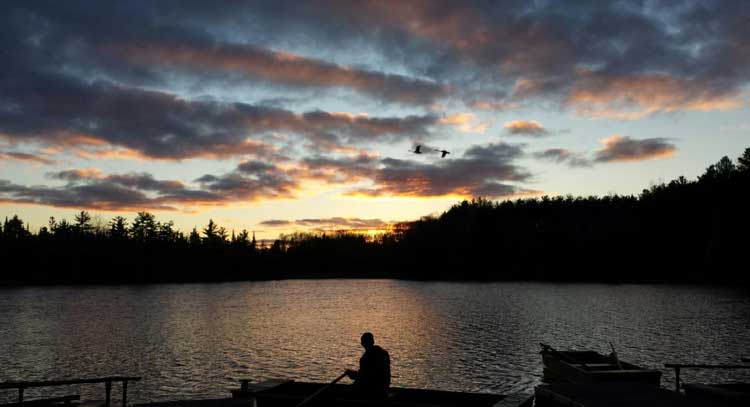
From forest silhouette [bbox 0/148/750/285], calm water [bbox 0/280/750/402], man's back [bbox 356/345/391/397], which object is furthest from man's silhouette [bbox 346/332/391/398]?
forest silhouette [bbox 0/148/750/285]

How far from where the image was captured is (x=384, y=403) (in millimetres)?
12133

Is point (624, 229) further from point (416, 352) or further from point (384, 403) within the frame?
point (384, 403)

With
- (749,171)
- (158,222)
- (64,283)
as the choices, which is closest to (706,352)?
(749,171)

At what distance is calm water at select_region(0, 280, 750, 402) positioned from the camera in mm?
28094

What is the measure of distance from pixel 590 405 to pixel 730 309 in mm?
61026

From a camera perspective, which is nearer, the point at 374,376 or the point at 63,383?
the point at 374,376

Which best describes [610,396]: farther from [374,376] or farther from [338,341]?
[338,341]

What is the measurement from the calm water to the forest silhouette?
71.4 metres

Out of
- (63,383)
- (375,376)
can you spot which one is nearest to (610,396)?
(375,376)

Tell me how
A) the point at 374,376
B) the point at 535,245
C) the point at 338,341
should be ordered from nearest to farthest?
the point at 374,376, the point at 338,341, the point at 535,245

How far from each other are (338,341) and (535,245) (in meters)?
142

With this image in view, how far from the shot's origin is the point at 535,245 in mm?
Answer: 172875

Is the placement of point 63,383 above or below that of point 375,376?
below

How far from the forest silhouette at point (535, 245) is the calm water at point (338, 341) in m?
71.4
